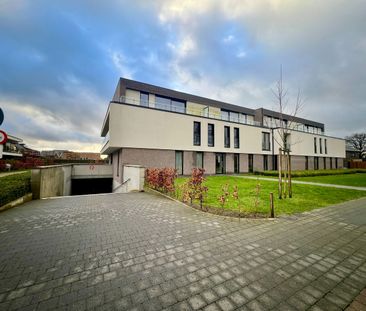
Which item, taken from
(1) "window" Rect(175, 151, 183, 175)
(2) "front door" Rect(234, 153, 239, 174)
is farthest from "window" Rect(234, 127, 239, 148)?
(1) "window" Rect(175, 151, 183, 175)

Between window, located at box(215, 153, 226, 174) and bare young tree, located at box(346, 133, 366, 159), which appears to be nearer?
window, located at box(215, 153, 226, 174)

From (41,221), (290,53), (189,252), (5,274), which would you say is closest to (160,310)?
(189,252)

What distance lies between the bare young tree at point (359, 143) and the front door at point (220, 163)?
58.1 meters

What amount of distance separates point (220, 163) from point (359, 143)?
58.8 meters

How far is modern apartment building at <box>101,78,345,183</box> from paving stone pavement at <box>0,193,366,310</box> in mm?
9664

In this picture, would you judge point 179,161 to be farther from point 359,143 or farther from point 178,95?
point 359,143

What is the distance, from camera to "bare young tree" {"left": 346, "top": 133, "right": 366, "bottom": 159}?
174 feet

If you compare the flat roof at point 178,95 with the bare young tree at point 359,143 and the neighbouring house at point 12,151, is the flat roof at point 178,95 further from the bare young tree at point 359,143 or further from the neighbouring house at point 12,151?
the bare young tree at point 359,143

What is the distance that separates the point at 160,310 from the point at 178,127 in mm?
18482

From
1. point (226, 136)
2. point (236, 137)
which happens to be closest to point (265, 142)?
point (236, 137)

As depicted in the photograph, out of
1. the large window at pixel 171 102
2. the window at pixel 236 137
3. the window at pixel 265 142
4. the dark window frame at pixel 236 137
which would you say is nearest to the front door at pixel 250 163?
the window at pixel 265 142

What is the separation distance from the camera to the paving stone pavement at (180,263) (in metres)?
2.09

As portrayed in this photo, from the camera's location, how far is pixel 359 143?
53750mm

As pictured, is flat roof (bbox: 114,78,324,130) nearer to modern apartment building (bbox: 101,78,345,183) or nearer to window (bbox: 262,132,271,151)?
modern apartment building (bbox: 101,78,345,183)
